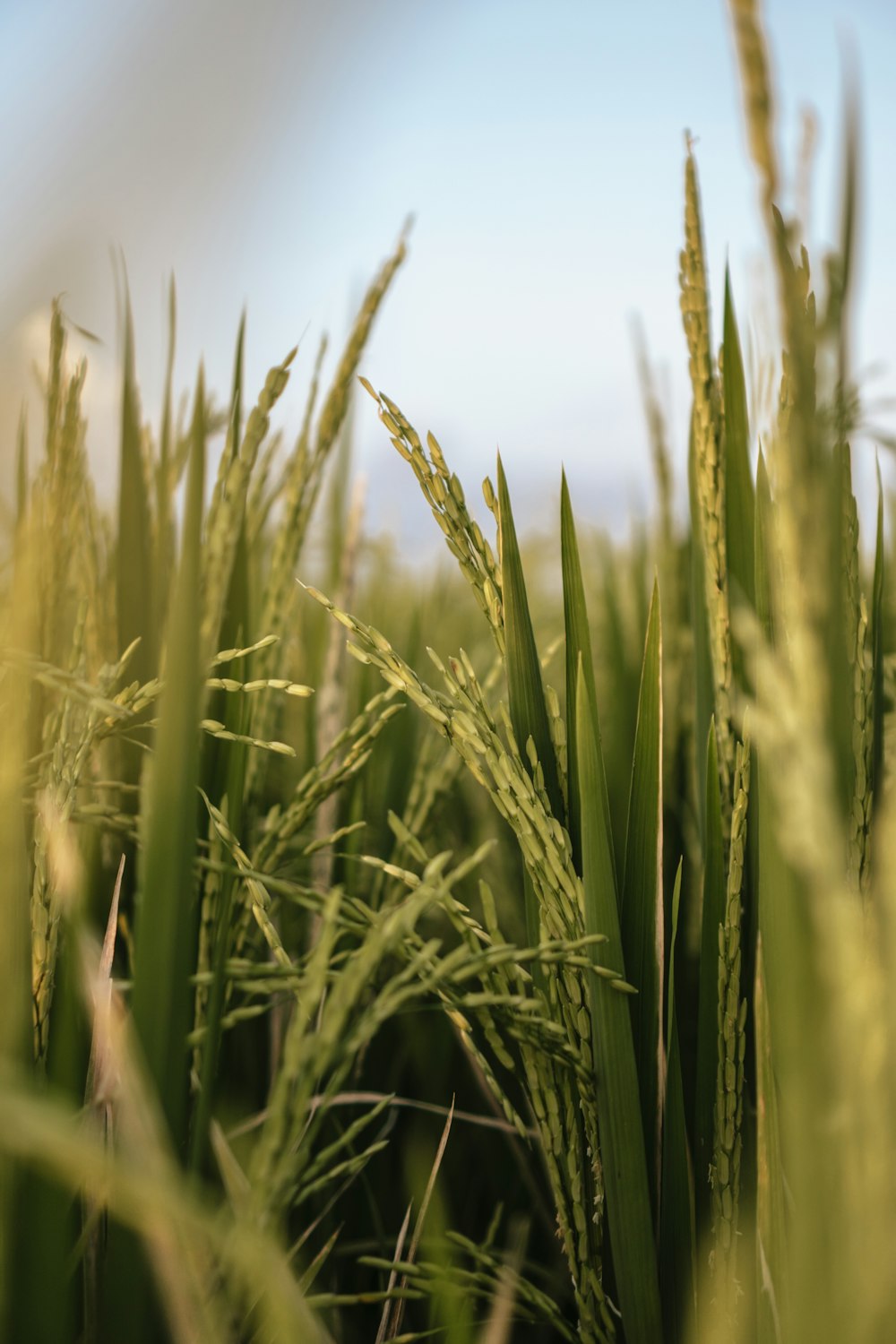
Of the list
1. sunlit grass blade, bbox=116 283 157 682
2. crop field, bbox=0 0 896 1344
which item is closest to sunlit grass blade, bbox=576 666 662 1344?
crop field, bbox=0 0 896 1344

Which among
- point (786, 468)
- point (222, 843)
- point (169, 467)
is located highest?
point (169, 467)

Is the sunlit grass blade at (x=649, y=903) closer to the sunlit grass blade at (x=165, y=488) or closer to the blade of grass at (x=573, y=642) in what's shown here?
the blade of grass at (x=573, y=642)

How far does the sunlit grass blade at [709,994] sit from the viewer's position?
0.47 metres

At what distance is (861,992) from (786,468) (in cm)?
14

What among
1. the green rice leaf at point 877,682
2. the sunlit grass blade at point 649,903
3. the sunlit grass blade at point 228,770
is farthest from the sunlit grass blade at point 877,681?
the sunlit grass blade at point 228,770

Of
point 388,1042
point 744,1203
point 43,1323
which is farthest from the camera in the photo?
point 388,1042

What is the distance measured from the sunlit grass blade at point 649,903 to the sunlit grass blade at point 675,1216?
0.01 meters

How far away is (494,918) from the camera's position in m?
0.47

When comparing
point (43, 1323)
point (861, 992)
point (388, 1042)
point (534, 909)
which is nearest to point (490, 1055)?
point (388, 1042)

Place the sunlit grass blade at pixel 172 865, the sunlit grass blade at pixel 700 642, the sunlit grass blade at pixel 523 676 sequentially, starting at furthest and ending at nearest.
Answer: the sunlit grass blade at pixel 700 642
the sunlit grass blade at pixel 523 676
the sunlit grass blade at pixel 172 865

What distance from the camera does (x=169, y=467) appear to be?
2.39 ft

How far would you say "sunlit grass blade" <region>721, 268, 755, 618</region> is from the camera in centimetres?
56

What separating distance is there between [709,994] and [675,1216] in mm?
105

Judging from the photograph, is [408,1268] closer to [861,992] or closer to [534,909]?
[534,909]
